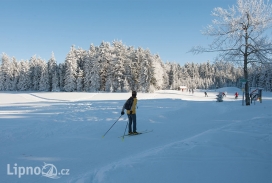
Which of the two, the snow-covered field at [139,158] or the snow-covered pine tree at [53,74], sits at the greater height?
the snow-covered pine tree at [53,74]

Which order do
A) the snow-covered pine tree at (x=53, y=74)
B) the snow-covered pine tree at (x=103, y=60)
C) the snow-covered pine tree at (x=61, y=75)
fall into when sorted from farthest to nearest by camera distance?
the snow-covered pine tree at (x=61, y=75) → the snow-covered pine tree at (x=53, y=74) → the snow-covered pine tree at (x=103, y=60)

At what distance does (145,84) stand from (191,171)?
5125cm

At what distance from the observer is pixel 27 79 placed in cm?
7344

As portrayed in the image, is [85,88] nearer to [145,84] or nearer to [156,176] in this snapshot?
[145,84]

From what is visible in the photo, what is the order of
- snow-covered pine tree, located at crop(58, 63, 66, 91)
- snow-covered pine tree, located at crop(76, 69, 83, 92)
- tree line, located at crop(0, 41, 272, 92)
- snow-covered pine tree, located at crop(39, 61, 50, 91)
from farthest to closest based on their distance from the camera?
snow-covered pine tree, located at crop(39, 61, 50, 91) < snow-covered pine tree, located at crop(58, 63, 66, 91) < snow-covered pine tree, located at crop(76, 69, 83, 92) < tree line, located at crop(0, 41, 272, 92)

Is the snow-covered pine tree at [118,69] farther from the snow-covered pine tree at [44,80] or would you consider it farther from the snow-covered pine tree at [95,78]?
the snow-covered pine tree at [44,80]

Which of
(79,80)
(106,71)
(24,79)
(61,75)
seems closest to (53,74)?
(61,75)

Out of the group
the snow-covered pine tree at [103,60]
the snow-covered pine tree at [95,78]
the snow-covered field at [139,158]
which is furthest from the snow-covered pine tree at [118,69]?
the snow-covered field at [139,158]

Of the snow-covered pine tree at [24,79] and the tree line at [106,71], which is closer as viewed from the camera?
the tree line at [106,71]

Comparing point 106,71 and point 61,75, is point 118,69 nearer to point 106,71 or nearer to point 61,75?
point 106,71

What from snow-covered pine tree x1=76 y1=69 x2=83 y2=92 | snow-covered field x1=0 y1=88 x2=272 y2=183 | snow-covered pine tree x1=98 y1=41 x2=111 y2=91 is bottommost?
snow-covered field x1=0 y1=88 x2=272 y2=183

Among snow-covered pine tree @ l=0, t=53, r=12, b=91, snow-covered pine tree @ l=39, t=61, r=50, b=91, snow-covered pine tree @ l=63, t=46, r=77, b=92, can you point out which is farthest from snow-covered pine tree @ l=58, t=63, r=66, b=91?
snow-covered pine tree @ l=0, t=53, r=12, b=91

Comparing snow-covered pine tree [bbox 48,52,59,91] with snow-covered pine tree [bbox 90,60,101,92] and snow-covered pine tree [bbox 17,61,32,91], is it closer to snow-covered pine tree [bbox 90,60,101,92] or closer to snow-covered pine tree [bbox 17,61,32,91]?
snow-covered pine tree [bbox 17,61,32,91]

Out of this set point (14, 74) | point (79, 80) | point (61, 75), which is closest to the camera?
point (79, 80)
